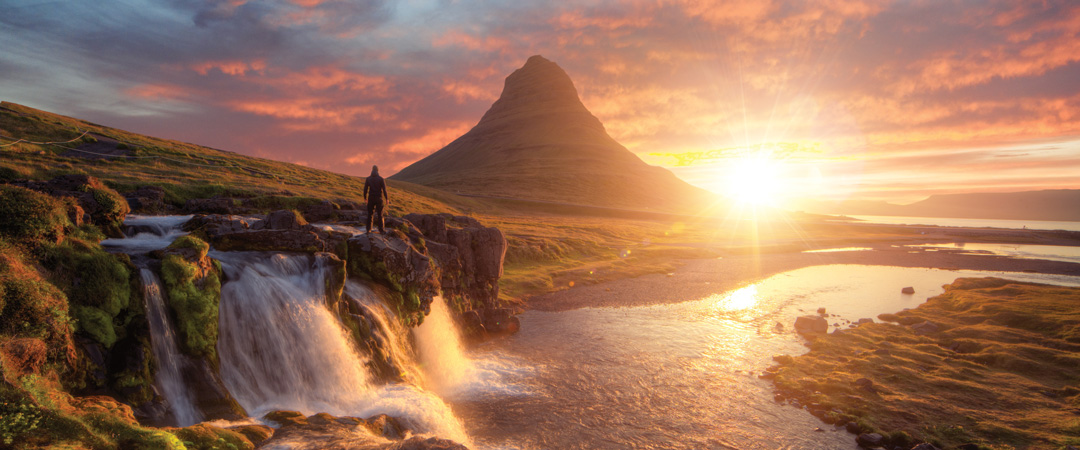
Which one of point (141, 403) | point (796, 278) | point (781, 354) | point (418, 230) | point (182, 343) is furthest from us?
point (796, 278)

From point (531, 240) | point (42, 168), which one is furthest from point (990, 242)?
point (42, 168)

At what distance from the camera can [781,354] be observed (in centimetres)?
2619

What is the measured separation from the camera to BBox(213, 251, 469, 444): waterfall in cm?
1598

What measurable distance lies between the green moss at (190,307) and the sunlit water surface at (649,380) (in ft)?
32.4

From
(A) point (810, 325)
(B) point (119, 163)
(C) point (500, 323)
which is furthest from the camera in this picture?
(B) point (119, 163)

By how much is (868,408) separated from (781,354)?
7578 mm

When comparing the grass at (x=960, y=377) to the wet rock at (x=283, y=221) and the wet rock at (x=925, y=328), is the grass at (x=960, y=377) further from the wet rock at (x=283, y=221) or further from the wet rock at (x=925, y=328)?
the wet rock at (x=283, y=221)

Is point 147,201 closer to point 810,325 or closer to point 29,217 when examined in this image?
point 29,217

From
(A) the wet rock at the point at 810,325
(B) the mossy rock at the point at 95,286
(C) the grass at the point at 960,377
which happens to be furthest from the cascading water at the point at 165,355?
(A) the wet rock at the point at 810,325

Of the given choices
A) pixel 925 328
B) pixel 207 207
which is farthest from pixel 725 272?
pixel 207 207

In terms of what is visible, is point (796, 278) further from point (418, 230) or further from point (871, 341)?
point (418, 230)

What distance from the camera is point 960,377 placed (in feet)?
70.7

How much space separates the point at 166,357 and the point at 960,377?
34321mm

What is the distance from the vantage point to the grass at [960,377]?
16922 millimetres
